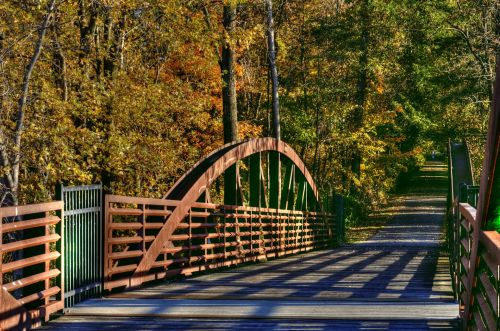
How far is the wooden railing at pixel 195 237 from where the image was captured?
9.77 m

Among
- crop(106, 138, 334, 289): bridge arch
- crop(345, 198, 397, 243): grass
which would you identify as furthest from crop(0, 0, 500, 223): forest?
crop(106, 138, 334, 289): bridge arch

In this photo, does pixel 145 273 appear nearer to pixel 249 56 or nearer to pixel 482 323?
pixel 482 323

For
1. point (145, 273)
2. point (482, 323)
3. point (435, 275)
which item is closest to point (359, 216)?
point (435, 275)

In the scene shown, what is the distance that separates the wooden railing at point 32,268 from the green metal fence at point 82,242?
10.7 inches

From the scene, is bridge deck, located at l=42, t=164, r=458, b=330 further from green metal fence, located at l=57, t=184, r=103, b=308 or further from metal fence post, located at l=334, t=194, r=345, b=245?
metal fence post, located at l=334, t=194, r=345, b=245

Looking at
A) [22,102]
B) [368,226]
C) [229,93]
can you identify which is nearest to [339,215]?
[368,226]

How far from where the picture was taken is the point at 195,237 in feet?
42.9

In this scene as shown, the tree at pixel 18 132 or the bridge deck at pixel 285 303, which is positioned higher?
the tree at pixel 18 132

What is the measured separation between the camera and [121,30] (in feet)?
66.4

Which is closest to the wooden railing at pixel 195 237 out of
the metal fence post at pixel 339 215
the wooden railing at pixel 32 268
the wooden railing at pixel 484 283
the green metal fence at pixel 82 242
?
the green metal fence at pixel 82 242

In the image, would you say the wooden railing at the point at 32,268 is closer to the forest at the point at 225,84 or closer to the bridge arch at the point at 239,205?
the bridge arch at the point at 239,205

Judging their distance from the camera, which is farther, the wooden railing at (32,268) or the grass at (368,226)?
the grass at (368,226)

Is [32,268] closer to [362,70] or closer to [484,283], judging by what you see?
[484,283]

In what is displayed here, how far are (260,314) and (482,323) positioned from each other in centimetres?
301
